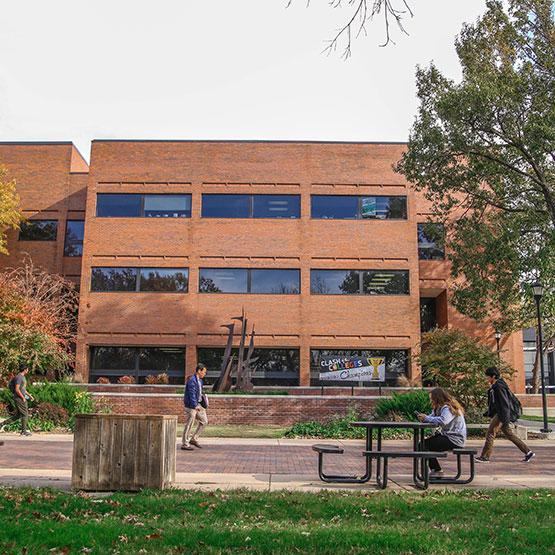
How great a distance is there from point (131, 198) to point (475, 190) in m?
18.3

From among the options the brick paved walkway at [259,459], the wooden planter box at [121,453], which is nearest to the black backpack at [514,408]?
the brick paved walkway at [259,459]

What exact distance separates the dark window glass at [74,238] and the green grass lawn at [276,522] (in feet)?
95.1

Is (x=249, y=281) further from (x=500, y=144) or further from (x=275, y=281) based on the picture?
(x=500, y=144)

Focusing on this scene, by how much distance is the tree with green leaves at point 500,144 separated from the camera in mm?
19594

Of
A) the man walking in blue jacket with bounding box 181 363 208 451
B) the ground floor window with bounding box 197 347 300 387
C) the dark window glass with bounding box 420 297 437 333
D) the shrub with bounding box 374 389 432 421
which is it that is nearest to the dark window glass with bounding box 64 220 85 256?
the ground floor window with bounding box 197 347 300 387

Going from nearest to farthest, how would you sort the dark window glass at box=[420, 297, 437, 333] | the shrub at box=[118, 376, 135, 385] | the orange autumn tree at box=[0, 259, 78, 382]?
the orange autumn tree at box=[0, 259, 78, 382]
the shrub at box=[118, 376, 135, 385]
the dark window glass at box=[420, 297, 437, 333]

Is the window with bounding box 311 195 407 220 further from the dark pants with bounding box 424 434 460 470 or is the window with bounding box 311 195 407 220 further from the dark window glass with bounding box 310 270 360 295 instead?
the dark pants with bounding box 424 434 460 470

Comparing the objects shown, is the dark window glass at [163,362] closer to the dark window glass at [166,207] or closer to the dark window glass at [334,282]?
the dark window glass at [166,207]

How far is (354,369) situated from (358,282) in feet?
14.6

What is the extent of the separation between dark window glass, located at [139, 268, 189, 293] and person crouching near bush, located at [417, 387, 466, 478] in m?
23.8

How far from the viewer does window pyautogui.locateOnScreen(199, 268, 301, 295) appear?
3228cm

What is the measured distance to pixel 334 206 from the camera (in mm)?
33188

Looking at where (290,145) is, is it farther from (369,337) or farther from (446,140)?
(446,140)

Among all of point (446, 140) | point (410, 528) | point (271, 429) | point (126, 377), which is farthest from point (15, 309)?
point (410, 528)
